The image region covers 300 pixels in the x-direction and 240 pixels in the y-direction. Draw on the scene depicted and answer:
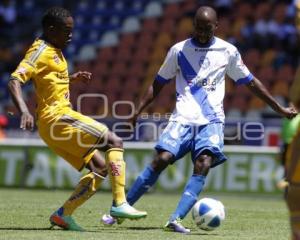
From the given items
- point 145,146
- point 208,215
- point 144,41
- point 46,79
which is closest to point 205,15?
point 46,79

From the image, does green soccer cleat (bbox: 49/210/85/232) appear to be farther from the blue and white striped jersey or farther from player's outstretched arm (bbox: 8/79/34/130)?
the blue and white striped jersey

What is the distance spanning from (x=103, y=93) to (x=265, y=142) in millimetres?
6941

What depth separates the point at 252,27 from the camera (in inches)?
960

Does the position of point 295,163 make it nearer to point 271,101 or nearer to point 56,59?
point 56,59

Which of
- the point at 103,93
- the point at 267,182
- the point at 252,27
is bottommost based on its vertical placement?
the point at 267,182

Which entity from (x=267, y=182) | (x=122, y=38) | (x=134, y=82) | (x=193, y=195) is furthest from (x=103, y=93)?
(x=193, y=195)

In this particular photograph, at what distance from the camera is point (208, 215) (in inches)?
342

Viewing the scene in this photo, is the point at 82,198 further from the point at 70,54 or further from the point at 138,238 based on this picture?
the point at 70,54

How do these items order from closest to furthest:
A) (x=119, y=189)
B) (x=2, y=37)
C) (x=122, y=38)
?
(x=119, y=189) < (x=122, y=38) < (x=2, y=37)

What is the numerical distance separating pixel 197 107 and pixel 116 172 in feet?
3.71

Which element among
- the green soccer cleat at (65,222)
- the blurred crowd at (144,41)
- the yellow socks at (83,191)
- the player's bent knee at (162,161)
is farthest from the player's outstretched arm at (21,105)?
the blurred crowd at (144,41)

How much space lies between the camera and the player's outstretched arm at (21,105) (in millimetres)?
8227

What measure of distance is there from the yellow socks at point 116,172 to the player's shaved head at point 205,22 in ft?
4.71

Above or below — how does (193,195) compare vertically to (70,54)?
below
